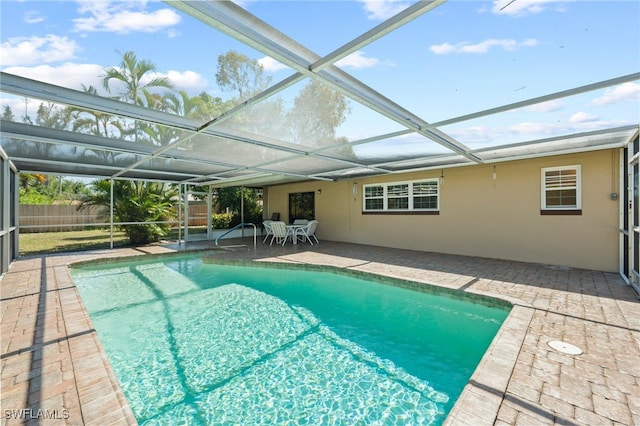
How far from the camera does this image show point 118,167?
7.98 m

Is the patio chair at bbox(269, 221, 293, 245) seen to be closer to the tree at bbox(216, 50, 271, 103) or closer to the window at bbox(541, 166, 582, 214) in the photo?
the tree at bbox(216, 50, 271, 103)

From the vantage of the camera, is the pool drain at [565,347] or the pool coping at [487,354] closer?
the pool coping at [487,354]

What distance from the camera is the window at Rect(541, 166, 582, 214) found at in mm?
6598

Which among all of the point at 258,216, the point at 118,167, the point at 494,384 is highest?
the point at 118,167

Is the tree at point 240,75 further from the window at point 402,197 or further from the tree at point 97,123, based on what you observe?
the window at point 402,197

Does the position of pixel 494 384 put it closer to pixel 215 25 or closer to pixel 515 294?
pixel 515 294

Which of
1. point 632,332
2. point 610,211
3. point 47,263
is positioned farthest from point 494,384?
point 47,263

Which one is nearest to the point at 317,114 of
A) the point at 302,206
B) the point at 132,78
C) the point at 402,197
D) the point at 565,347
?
the point at 132,78

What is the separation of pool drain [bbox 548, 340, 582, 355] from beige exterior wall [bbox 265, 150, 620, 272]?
480cm

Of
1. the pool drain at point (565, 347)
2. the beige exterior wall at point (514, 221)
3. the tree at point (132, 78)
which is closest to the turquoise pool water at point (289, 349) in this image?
the pool drain at point (565, 347)

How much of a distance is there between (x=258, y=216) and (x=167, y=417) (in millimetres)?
12881

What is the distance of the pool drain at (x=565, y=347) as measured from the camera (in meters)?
2.94

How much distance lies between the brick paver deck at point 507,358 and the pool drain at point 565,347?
0.06m

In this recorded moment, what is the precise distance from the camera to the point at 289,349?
12.3 feet
